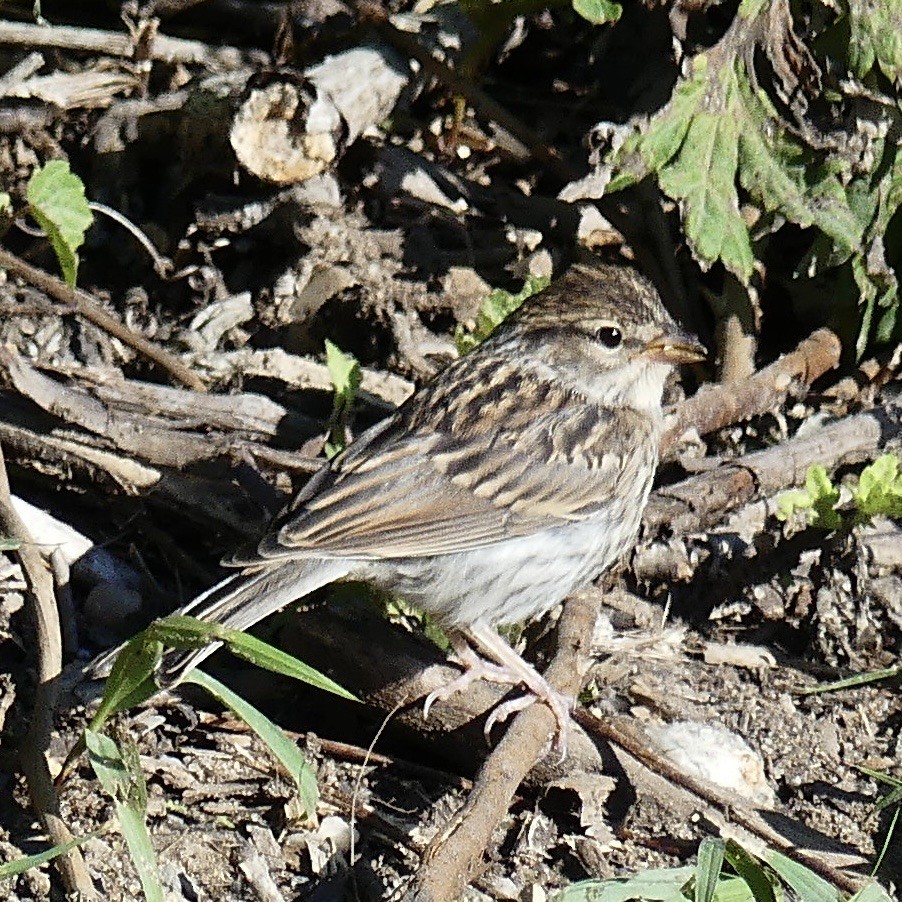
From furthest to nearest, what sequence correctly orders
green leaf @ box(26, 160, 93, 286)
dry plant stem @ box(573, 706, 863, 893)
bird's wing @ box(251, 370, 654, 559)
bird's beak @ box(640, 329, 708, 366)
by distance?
bird's beak @ box(640, 329, 708, 366) → green leaf @ box(26, 160, 93, 286) → bird's wing @ box(251, 370, 654, 559) → dry plant stem @ box(573, 706, 863, 893)

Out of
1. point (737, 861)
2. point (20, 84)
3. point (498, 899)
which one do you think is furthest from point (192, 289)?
point (737, 861)

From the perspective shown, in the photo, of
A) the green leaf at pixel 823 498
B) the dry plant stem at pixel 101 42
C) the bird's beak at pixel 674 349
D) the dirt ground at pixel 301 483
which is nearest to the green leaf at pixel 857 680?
the dirt ground at pixel 301 483

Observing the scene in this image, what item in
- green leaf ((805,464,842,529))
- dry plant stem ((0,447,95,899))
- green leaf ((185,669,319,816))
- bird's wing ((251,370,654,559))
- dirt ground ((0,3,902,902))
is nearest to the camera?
green leaf ((185,669,319,816))

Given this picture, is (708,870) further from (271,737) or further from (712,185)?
(712,185)

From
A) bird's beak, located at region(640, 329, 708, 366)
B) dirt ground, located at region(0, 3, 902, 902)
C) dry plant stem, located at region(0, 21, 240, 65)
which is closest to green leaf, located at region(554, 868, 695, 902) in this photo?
dirt ground, located at region(0, 3, 902, 902)

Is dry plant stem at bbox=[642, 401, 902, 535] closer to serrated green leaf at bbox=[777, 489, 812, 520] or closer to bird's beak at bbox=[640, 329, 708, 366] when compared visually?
serrated green leaf at bbox=[777, 489, 812, 520]

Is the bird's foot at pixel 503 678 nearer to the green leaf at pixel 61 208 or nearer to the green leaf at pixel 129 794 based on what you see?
the green leaf at pixel 129 794
